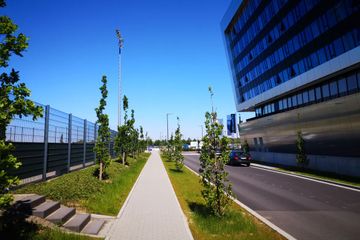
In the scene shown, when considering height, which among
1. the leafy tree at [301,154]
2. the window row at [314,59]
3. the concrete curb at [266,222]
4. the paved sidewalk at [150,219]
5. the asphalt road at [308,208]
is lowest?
the asphalt road at [308,208]

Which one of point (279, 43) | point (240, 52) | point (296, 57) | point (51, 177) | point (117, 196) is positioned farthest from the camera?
point (240, 52)

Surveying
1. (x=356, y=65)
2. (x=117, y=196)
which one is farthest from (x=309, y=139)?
(x=117, y=196)

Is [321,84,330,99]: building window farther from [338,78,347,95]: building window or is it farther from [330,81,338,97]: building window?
[338,78,347,95]: building window

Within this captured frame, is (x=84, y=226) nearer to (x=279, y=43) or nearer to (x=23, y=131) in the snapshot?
(x=23, y=131)

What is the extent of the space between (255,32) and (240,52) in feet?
24.4

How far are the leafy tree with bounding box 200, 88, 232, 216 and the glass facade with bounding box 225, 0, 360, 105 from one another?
1961 cm

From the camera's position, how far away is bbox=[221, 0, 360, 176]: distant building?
76.3 feet

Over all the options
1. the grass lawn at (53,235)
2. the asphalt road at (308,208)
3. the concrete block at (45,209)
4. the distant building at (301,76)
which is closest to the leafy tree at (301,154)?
the distant building at (301,76)

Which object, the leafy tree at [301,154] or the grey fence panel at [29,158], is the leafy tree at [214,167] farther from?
the leafy tree at [301,154]

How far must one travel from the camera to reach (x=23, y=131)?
33.2ft

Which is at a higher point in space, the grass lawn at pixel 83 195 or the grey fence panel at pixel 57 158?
the grey fence panel at pixel 57 158

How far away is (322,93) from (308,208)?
73.7ft

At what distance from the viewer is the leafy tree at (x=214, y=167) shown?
8.72 meters

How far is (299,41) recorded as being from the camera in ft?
103
